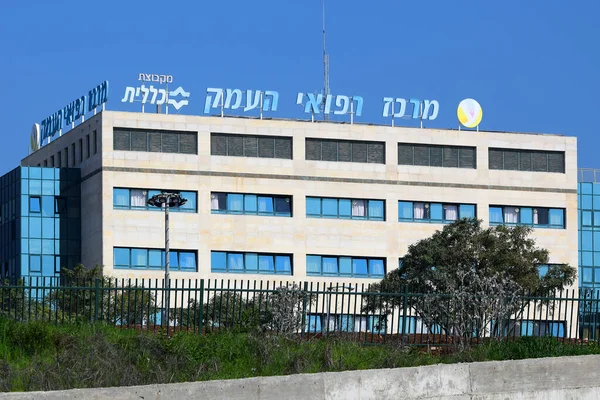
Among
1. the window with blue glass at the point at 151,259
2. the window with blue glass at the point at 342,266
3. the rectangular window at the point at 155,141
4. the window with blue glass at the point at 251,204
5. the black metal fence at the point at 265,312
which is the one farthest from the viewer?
the window with blue glass at the point at 342,266

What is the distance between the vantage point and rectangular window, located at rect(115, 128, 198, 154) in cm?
8788

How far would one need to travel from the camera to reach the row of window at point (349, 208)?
88.2m

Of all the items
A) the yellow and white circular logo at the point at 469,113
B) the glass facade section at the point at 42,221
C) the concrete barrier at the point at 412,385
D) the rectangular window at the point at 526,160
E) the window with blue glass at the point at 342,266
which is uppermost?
the yellow and white circular logo at the point at 469,113

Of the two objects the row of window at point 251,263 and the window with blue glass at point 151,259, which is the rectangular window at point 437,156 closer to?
the row of window at point 251,263

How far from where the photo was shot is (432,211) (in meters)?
93.6

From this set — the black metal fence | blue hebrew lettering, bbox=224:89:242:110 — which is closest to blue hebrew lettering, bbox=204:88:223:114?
blue hebrew lettering, bbox=224:89:242:110

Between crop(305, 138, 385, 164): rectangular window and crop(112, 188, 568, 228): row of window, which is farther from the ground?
crop(305, 138, 385, 164): rectangular window

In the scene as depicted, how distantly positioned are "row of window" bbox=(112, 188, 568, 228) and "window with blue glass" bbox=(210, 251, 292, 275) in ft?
8.58

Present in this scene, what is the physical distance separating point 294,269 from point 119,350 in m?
63.5

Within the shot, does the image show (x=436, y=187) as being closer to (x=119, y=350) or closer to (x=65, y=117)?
(x=65, y=117)

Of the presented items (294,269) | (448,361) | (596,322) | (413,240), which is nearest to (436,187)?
(413,240)

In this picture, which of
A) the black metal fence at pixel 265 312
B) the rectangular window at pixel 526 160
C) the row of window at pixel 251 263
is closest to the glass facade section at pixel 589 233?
the rectangular window at pixel 526 160

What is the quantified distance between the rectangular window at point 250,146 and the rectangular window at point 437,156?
7.91m

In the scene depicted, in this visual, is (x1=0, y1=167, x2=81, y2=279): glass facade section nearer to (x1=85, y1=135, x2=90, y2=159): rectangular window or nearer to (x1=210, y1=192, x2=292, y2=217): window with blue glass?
(x1=85, y1=135, x2=90, y2=159): rectangular window
